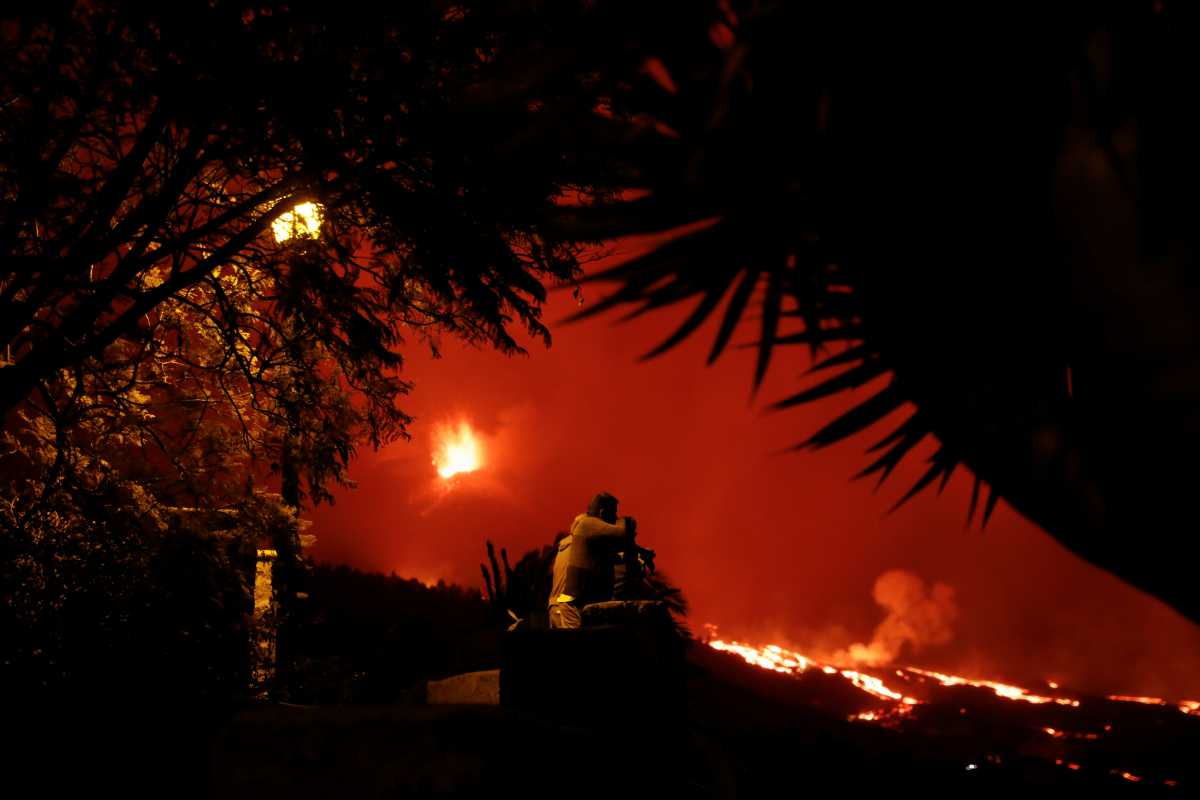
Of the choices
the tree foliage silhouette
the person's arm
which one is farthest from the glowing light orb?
the person's arm

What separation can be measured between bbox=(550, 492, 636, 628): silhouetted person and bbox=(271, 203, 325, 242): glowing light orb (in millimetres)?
4021

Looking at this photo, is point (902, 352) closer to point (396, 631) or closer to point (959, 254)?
point (959, 254)

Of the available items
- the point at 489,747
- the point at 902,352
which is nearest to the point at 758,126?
the point at 902,352

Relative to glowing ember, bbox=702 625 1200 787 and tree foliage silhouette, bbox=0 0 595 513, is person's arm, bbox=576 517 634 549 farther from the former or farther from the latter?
glowing ember, bbox=702 625 1200 787

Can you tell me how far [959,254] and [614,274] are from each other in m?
0.92

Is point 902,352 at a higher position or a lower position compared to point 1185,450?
higher

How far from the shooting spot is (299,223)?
6.23 metres

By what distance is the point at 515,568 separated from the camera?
390 inches

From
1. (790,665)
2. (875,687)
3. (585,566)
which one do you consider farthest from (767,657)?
(585,566)

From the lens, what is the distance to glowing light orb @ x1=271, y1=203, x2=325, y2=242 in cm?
612

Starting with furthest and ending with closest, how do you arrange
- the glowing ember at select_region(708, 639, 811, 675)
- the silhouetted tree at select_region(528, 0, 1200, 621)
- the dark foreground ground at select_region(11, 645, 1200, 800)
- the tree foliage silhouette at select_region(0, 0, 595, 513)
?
the glowing ember at select_region(708, 639, 811, 675) < the tree foliage silhouette at select_region(0, 0, 595, 513) < the dark foreground ground at select_region(11, 645, 1200, 800) < the silhouetted tree at select_region(528, 0, 1200, 621)

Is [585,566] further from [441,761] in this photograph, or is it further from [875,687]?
[875,687]

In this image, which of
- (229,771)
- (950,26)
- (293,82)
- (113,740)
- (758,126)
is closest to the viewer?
(950,26)

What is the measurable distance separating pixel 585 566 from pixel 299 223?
14.9ft
